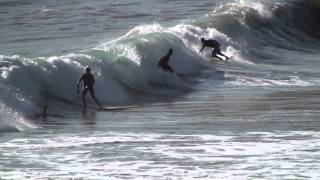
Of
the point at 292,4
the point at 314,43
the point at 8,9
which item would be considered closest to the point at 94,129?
the point at 314,43

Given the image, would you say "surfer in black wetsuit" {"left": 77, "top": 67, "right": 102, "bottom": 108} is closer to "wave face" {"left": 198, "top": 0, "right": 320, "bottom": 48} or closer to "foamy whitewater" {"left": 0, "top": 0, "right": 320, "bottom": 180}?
"foamy whitewater" {"left": 0, "top": 0, "right": 320, "bottom": 180}

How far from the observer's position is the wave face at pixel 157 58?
20.6 meters

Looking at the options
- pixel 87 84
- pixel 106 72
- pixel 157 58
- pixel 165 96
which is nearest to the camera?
pixel 87 84

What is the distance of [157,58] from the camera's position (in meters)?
27.7

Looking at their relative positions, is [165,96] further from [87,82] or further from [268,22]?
[268,22]

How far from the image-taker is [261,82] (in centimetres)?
2462

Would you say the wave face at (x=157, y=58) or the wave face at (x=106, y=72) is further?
the wave face at (x=157, y=58)

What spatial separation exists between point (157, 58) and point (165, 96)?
16.2 feet

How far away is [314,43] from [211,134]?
25309 millimetres

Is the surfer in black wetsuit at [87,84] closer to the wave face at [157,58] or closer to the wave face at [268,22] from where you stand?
the wave face at [157,58]

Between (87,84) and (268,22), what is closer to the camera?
(87,84)

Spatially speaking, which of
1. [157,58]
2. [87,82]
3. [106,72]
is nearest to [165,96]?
[106,72]

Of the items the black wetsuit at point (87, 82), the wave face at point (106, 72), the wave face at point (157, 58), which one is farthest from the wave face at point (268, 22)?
the black wetsuit at point (87, 82)

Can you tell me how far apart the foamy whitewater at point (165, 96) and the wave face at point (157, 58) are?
50mm
